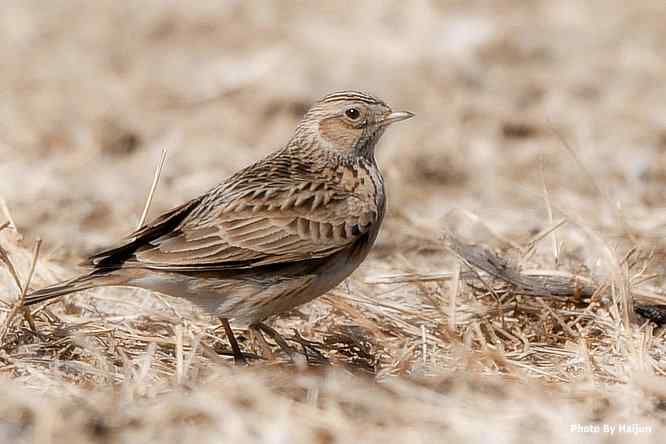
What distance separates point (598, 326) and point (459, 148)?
4.24m

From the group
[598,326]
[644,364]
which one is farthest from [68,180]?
[644,364]

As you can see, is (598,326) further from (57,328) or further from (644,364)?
(57,328)

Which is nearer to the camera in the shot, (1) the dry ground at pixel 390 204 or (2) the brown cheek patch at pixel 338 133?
(1) the dry ground at pixel 390 204

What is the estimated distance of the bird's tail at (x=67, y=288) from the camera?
16.8 ft

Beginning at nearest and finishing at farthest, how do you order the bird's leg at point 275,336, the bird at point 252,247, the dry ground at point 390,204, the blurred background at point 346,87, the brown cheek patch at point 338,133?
the dry ground at point 390,204 < the bird at point 252,247 < the bird's leg at point 275,336 < the brown cheek patch at point 338,133 < the blurred background at point 346,87

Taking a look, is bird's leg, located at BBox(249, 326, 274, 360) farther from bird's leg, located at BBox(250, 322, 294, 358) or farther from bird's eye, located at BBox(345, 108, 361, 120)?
bird's eye, located at BBox(345, 108, 361, 120)

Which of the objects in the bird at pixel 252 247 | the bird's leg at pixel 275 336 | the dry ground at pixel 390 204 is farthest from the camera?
the bird's leg at pixel 275 336

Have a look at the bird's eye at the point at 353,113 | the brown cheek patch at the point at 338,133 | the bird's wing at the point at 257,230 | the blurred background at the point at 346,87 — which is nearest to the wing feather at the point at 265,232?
the bird's wing at the point at 257,230

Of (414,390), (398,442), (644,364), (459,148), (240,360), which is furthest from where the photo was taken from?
(459,148)

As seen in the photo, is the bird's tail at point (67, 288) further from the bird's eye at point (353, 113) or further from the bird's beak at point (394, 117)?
the bird's beak at point (394, 117)

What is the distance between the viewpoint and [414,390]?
4406 millimetres

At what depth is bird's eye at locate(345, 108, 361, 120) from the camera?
20.5 ft

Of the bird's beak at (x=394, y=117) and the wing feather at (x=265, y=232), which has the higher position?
the bird's beak at (x=394, y=117)

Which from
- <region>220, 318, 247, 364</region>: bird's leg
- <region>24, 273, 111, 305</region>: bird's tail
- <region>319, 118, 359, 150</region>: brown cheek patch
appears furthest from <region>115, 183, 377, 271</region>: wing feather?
<region>319, 118, 359, 150</region>: brown cheek patch
